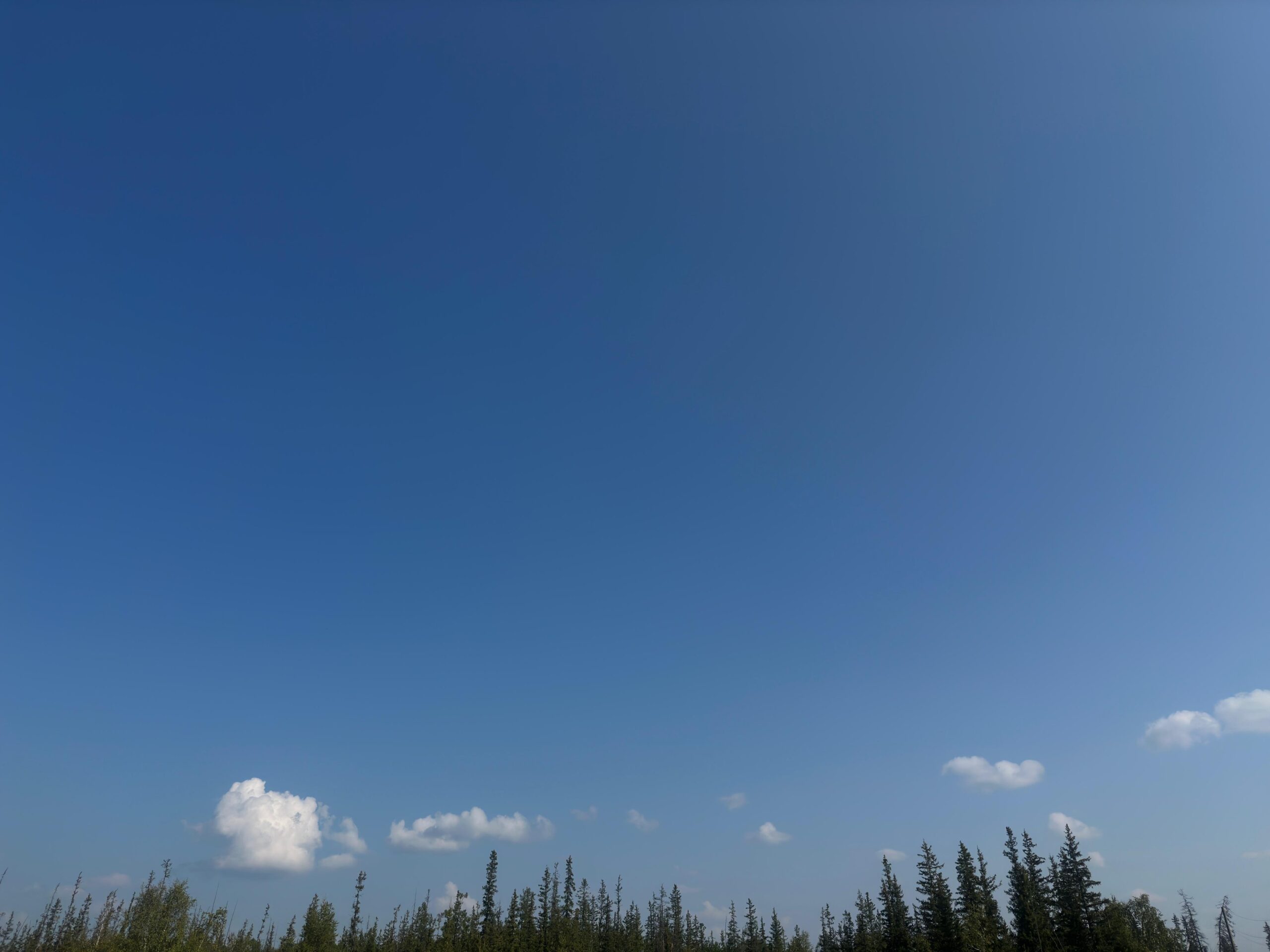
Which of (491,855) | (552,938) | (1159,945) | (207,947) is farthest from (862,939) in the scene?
(207,947)

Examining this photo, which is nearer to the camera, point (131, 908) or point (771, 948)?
point (771, 948)

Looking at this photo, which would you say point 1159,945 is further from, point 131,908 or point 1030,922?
point 131,908

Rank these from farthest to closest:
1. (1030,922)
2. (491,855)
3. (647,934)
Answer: (647,934), (491,855), (1030,922)

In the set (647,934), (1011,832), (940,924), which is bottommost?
(647,934)

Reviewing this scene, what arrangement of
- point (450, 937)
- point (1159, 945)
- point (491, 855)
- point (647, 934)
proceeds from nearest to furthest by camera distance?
point (1159, 945) < point (450, 937) < point (491, 855) < point (647, 934)

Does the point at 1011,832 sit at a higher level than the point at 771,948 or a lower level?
higher

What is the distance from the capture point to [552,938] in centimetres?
9575

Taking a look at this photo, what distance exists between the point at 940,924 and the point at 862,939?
2106 cm

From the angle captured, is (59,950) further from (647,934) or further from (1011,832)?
(1011,832)

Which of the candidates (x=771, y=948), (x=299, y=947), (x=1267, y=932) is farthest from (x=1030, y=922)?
(x=299, y=947)

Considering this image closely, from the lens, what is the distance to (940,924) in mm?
75688

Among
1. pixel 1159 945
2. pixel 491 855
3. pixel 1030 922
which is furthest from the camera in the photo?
pixel 491 855

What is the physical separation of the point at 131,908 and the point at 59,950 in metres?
26.5

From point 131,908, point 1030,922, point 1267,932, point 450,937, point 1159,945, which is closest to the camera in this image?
point 1030,922
